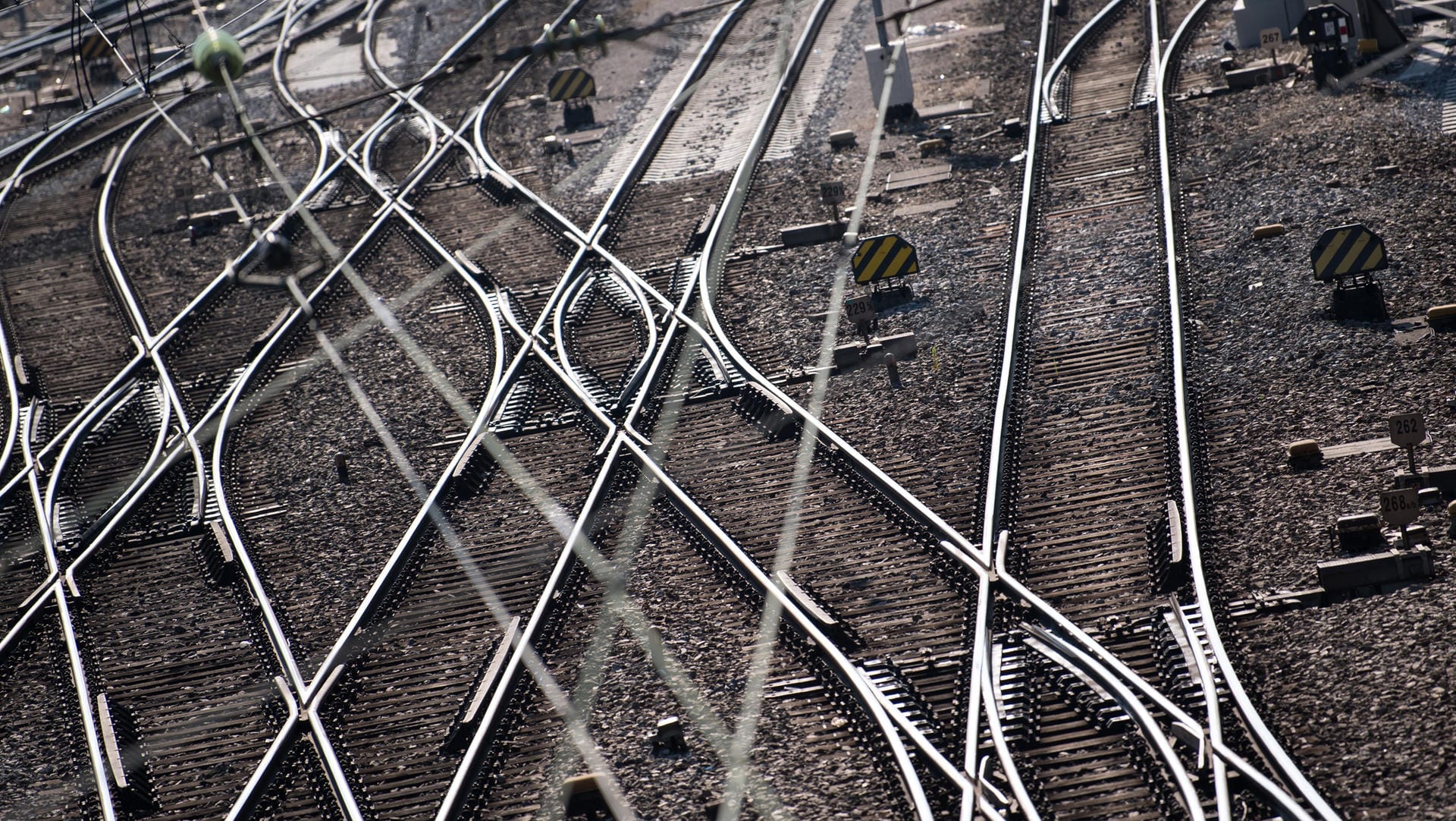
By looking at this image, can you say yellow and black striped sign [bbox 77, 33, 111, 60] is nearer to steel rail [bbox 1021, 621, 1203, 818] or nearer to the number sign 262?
steel rail [bbox 1021, 621, 1203, 818]

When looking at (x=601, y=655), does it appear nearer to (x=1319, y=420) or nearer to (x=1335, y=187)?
(x=1319, y=420)

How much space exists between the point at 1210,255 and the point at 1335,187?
1996mm

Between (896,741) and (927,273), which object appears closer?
(896,741)

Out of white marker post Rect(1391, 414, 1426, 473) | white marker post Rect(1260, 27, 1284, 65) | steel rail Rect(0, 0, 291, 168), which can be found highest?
steel rail Rect(0, 0, 291, 168)

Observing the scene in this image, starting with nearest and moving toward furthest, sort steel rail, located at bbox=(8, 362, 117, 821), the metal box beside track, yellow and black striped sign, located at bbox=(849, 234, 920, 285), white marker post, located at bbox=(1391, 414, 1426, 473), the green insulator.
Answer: the metal box beside track
steel rail, located at bbox=(8, 362, 117, 821)
white marker post, located at bbox=(1391, 414, 1426, 473)
yellow and black striped sign, located at bbox=(849, 234, 920, 285)
the green insulator

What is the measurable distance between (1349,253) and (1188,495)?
3793 mm

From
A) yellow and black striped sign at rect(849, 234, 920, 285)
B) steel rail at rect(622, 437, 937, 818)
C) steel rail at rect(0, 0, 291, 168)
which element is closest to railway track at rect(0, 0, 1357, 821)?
steel rail at rect(622, 437, 937, 818)

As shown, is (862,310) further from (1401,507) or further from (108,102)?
(108,102)

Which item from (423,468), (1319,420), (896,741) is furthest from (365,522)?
(1319,420)

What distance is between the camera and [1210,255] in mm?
16516

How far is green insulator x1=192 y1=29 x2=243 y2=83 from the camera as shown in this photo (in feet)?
65.8

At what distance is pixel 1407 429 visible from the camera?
1143 centimetres

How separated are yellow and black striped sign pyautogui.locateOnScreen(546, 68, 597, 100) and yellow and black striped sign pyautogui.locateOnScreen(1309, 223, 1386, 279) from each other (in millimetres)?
13922

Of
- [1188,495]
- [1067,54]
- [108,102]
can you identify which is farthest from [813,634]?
[108,102]
